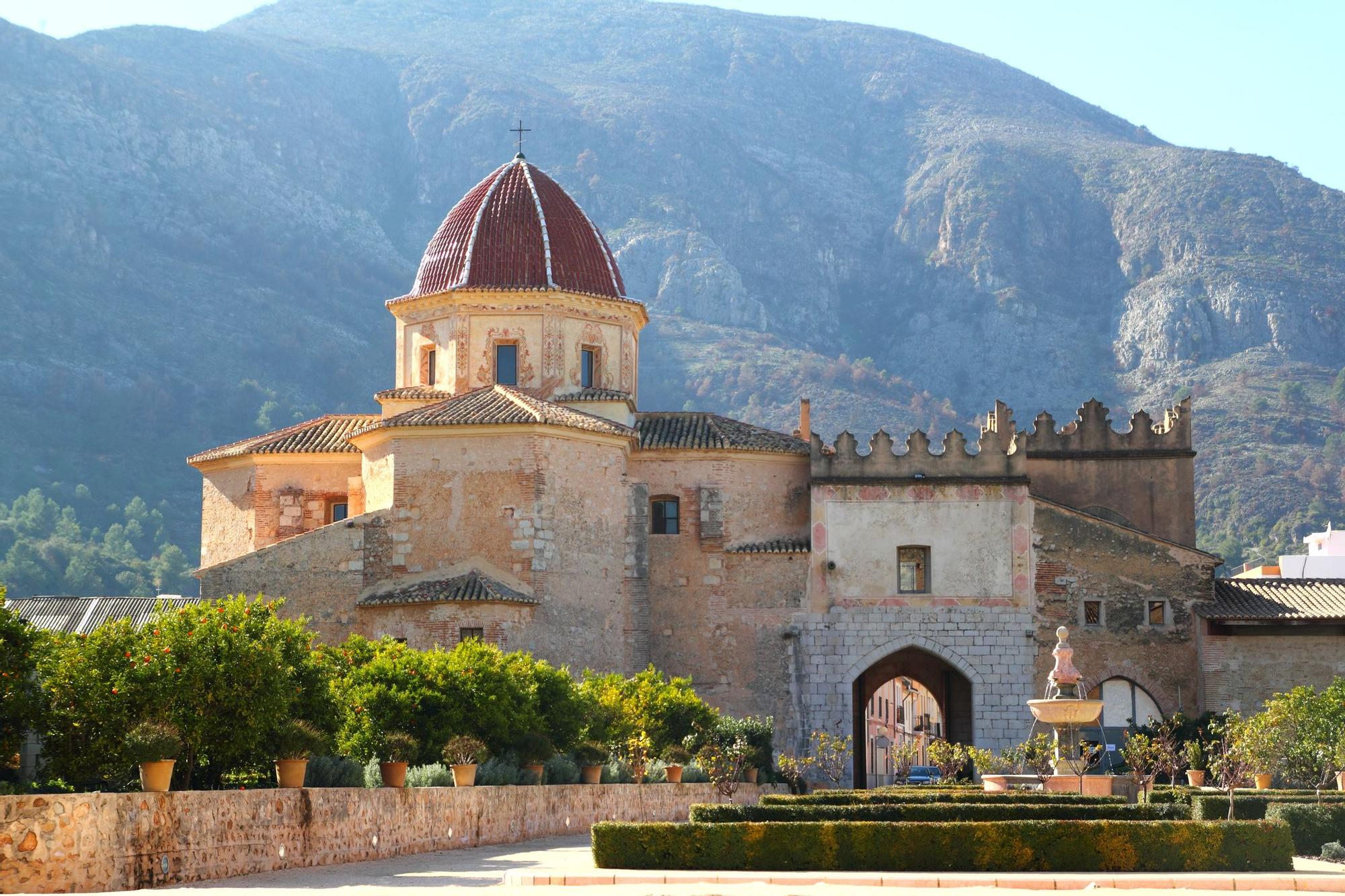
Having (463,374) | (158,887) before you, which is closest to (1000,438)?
(463,374)

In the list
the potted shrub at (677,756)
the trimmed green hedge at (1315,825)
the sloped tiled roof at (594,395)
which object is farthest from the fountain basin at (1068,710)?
the sloped tiled roof at (594,395)

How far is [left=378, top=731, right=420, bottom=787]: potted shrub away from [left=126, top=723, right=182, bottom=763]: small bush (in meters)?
5.06

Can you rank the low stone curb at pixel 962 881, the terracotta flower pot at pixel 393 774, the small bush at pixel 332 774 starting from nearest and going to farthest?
1. the low stone curb at pixel 962 881
2. the small bush at pixel 332 774
3. the terracotta flower pot at pixel 393 774

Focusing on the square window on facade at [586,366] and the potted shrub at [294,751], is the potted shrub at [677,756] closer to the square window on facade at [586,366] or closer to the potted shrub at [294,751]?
the square window on facade at [586,366]

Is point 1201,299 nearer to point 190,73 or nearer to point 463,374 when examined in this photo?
point 190,73

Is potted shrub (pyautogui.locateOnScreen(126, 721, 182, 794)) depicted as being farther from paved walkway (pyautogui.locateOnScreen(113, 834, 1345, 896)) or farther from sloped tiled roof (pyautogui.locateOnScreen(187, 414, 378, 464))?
sloped tiled roof (pyautogui.locateOnScreen(187, 414, 378, 464))

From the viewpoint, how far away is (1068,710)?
3102 cm

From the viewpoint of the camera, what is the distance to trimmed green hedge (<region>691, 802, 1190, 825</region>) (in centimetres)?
2356

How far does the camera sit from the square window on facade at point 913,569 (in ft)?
152

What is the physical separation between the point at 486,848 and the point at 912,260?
137m

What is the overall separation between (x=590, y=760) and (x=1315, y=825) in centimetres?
1254

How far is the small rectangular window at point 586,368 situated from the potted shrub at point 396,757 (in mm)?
19439

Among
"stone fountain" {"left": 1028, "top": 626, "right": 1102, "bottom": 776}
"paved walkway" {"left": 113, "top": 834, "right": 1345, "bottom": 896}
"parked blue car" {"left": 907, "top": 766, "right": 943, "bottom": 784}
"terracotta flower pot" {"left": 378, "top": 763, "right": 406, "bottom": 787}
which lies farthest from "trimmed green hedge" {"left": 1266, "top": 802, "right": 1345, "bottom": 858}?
"parked blue car" {"left": 907, "top": 766, "right": 943, "bottom": 784}

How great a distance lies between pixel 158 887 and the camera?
18781 millimetres
